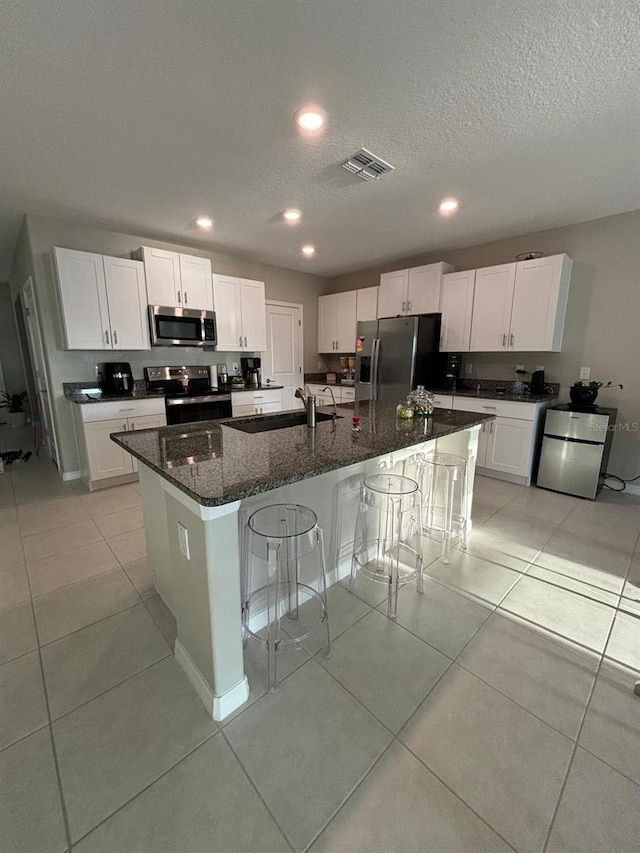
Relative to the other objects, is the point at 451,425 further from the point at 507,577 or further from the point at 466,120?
the point at 466,120

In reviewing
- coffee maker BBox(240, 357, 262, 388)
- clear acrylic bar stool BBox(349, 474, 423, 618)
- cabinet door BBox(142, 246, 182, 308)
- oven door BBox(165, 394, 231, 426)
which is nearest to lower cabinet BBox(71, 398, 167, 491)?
oven door BBox(165, 394, 231, 426)

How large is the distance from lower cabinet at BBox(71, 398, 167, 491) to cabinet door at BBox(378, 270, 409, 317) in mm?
3244

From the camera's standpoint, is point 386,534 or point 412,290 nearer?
point 386,534

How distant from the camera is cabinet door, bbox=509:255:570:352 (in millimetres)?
3479

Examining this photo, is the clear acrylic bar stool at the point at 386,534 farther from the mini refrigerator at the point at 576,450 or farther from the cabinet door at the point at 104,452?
the cabinet door at the point at 104,452

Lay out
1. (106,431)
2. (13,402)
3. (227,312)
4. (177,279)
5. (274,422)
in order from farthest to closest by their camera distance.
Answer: (13,402)
(227,312)
(177,279)
(106,431)
(274,422)

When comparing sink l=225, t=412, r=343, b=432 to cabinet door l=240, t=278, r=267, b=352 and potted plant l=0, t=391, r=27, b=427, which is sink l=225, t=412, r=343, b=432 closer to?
cabinet door l=240, t=278, r=267, b=352

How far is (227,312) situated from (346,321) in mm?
1967

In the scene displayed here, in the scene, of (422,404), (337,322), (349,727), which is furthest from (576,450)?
(337,322)

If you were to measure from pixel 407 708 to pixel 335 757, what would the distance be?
335mm

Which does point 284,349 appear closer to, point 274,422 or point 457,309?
point 457,309

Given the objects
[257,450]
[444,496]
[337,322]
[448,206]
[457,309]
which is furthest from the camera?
[337,322]

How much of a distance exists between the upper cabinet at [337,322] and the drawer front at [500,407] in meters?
2.11

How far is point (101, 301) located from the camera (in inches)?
137
